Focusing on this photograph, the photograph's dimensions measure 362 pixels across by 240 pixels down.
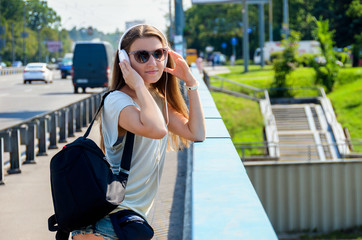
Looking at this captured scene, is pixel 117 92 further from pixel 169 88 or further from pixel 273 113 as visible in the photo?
pixel 273 113

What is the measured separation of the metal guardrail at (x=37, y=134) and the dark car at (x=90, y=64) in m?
15.5

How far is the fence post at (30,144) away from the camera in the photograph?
1115cm

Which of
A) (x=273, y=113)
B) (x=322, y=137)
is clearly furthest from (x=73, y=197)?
(x=273, y=113)

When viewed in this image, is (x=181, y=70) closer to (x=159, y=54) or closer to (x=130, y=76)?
(x=159, y=54)

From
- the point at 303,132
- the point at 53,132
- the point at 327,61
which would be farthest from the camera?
the point at 327,61

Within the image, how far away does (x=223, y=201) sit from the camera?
2926 mm

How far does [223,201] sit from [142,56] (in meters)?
0.73

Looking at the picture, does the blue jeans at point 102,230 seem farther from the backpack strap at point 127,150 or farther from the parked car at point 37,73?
the parked car at point 37,73

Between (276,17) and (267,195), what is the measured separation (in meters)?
75.3

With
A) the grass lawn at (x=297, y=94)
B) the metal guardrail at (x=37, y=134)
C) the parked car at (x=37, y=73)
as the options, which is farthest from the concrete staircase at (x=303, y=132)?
the metal guardrail at (x=37, y=134)

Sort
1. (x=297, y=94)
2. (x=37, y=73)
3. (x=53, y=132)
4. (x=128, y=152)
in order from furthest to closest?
(x=37, y=73)
(x=297, y=94)
(x=53, y=132)
(x=128, y=152)

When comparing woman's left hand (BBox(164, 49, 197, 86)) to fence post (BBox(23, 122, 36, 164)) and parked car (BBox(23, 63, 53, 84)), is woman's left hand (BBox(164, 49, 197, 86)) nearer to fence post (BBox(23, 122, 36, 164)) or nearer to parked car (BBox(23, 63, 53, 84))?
fence post (BBox(23, 122, 36, 164))

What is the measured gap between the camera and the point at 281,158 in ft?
108

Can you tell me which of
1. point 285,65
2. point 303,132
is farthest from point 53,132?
point 285,65
